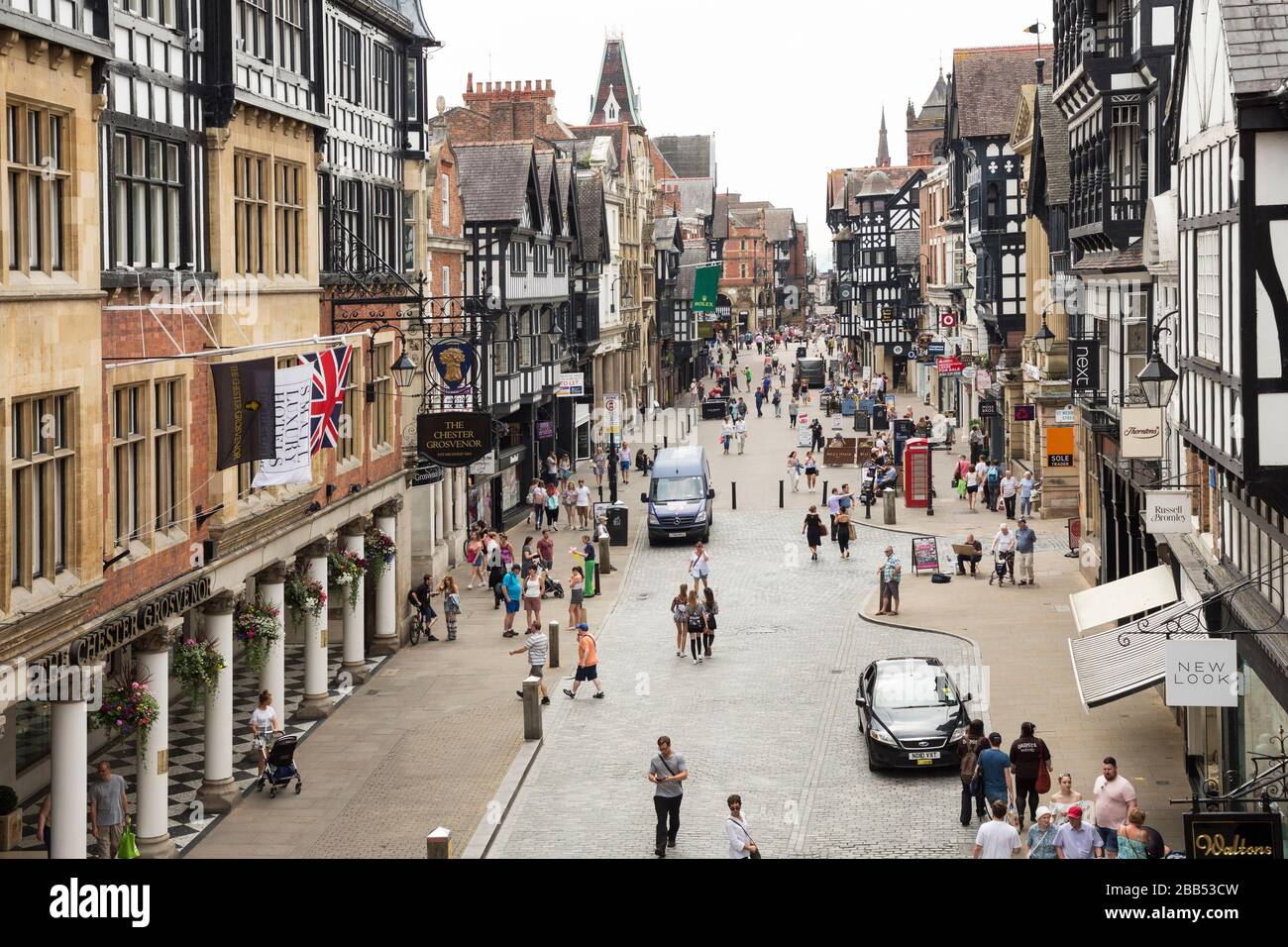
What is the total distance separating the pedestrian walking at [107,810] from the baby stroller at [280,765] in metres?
3.65

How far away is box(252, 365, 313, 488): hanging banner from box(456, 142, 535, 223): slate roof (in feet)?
81.9

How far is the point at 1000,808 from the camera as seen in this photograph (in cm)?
1552

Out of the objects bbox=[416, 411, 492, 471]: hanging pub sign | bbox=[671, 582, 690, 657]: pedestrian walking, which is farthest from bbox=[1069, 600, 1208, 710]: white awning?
bbox=[416, 411, 492, 471]: hanging pub sign

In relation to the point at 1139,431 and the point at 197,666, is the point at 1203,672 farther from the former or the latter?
the point at 197,666

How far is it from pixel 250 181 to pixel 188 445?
5.08 m

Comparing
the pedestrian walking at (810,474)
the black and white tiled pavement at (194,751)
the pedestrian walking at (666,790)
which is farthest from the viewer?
the pedestrian walking at (810,474)

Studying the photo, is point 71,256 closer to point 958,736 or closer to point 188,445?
point 188,445

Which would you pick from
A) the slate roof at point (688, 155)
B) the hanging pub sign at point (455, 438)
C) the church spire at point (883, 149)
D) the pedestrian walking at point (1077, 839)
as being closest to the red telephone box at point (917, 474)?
the hanging pub sign at point (455, 438)

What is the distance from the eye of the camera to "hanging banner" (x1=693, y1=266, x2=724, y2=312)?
313 feet

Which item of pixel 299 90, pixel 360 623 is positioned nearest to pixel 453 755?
pixel 360 623

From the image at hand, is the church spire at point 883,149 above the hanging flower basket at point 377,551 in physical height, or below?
above

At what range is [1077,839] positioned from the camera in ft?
48.1

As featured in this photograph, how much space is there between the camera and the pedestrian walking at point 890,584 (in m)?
32.3

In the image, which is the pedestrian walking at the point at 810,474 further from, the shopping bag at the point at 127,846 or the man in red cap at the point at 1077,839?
the man in red cap at the point at 1077,839
